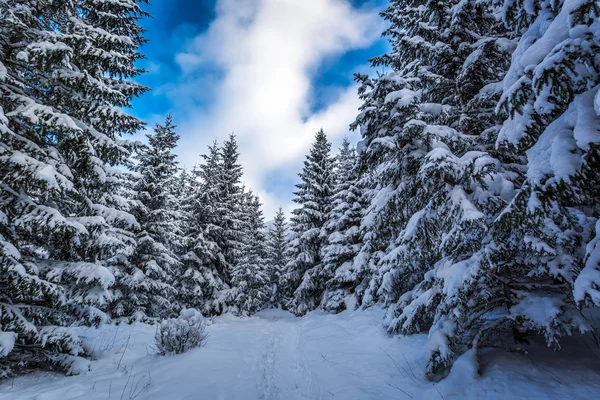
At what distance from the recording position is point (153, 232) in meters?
15.9

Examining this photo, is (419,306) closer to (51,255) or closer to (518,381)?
(518,381)

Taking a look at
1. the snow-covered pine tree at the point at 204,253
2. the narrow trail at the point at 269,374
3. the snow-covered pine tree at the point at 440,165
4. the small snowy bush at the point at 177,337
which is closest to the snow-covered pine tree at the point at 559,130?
the snow-covered pine tree at the point at 440,165

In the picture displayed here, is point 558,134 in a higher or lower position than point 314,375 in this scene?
higher

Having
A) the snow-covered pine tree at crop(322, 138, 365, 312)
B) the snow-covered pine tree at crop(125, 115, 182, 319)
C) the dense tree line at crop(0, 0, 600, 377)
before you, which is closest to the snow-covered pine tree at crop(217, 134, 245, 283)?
the snow-covered pine tree at crop(125, 115, 182, 319)

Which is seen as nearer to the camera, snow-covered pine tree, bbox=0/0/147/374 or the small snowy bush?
snow-covered pine tree, bbox=0/0/147/374

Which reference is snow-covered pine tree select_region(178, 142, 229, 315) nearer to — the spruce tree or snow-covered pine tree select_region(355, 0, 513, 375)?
snow-covered pine tree select_region(355, 0, 513, 375)

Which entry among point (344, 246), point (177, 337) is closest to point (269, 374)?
point (177, 337)

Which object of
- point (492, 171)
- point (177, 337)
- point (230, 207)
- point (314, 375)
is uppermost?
point (230, 207)

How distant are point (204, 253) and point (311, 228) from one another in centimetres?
827

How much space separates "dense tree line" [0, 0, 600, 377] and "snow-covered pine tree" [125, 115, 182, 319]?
16.8 feet

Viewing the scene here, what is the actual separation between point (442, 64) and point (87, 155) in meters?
9.84

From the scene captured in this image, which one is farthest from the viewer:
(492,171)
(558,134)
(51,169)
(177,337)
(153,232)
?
(153,232)

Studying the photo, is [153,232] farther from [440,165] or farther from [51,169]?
[440,165]

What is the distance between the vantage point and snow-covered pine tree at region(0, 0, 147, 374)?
16.7 ft
